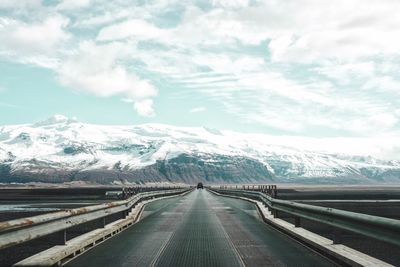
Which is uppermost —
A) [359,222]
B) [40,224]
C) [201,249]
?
[40,224]

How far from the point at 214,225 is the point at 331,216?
26.3 feet

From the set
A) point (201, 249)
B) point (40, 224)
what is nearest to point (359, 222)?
point (201, 249)

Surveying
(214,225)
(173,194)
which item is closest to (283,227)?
(214,225)

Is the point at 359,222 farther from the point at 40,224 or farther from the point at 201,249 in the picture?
the point at 40,224

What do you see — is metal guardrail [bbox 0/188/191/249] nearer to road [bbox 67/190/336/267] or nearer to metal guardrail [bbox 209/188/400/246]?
road [bbox 67/190/336/267]

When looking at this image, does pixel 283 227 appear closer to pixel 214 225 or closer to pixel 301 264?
pixel 214 225

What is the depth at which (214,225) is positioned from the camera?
2092cm

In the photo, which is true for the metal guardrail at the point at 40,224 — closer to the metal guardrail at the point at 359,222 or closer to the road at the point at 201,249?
the road at the point at 201,249

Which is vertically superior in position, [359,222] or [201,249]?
[359,222]

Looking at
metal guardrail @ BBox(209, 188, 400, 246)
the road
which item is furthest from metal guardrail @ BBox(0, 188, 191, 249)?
metal guardrail @ BBox(209, 188, 400, 246)

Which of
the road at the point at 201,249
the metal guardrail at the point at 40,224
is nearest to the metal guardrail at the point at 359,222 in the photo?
the road at the point at 201,249

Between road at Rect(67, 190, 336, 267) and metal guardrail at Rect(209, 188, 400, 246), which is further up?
metal guardrail at Rect(209, 188, 400, 246)

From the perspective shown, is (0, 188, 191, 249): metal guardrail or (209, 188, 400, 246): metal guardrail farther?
(209, 188, 400, 246): metal guardrail

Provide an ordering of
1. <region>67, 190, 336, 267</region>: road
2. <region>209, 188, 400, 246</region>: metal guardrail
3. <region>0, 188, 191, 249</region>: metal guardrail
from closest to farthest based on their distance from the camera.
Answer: <region>0, 188, 191, 249</region>: metal guardrail, <region>209, 188, 400, 246</region>: metal guardrail, <region>67, 190, 336, 267</region>: road
